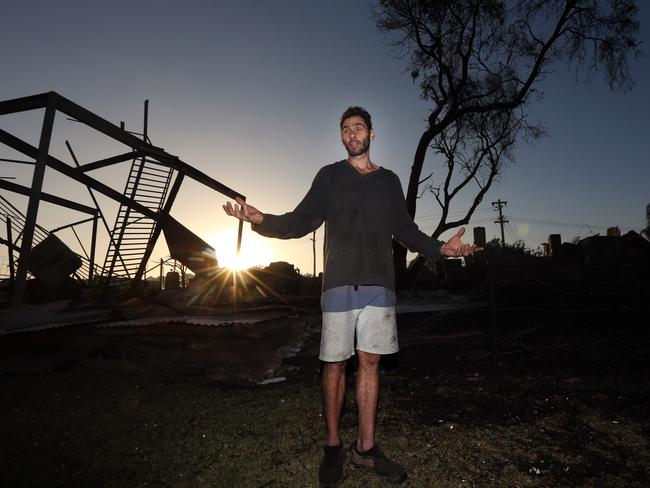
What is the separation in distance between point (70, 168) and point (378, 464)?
7.16m

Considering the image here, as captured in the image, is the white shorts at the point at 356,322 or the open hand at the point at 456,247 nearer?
the white shorts at the point at 356,322

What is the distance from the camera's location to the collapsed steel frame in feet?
17.3

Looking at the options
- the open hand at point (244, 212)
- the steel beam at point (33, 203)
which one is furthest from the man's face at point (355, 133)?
the steel beam at point (33, 203)

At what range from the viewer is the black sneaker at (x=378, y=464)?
2.21 metres

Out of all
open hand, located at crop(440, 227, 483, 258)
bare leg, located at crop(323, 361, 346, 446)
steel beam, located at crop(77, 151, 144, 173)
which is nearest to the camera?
bare leg, located at crop(323, 361, 346, 446)

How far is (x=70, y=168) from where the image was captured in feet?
22.1

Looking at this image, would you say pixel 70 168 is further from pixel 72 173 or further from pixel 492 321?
pixel 492 321

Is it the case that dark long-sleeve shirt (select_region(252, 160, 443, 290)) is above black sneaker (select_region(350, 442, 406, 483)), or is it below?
above

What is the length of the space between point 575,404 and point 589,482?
146 centimetres

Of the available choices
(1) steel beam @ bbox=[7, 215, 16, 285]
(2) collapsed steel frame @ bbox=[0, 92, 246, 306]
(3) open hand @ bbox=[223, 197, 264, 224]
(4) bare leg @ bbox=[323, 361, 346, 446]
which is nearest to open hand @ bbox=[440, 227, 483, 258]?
(4) bare leg @ bbox=[323, 361, 346, 446]

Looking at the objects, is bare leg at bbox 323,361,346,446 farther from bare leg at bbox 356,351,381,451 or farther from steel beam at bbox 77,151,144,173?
steel beam at bbox 77,151,144,173

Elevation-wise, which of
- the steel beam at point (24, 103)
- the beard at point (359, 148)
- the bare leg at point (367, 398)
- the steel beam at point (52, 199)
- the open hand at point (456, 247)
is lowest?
the bare leg at point (367, 398)

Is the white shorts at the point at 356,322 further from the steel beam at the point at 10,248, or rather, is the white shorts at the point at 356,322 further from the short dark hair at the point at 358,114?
the steel beam at the point at 10,248

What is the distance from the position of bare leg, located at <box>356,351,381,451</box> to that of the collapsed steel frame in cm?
519
